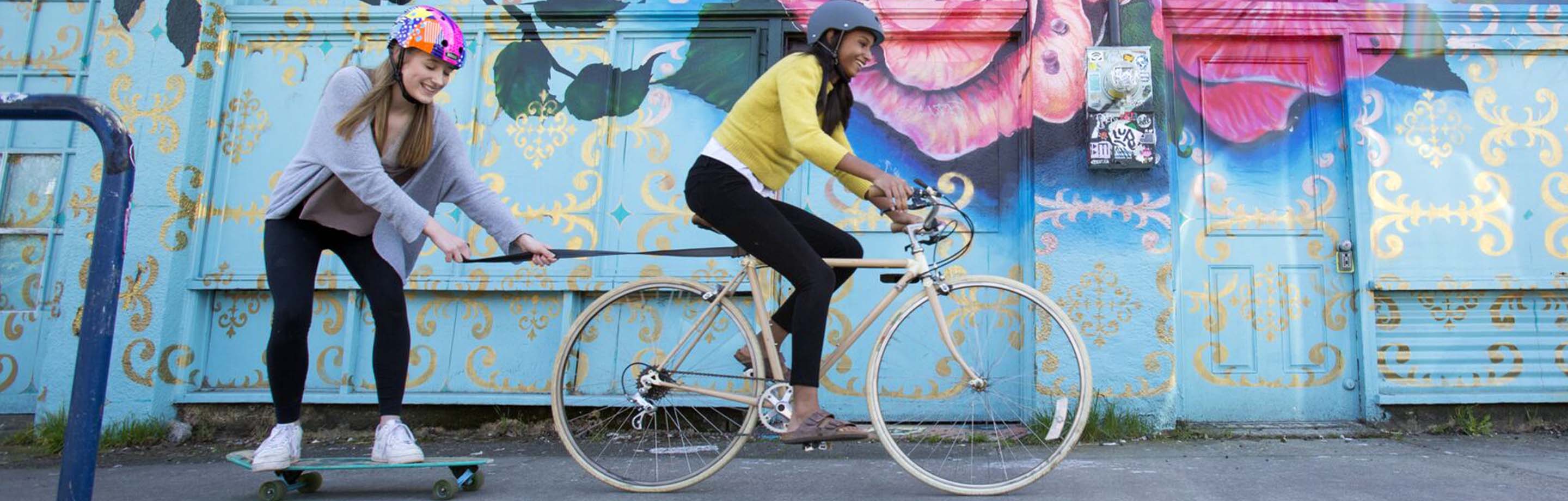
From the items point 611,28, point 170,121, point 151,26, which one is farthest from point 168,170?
point 611,28

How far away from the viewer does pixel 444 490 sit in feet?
10.1

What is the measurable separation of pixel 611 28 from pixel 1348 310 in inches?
166

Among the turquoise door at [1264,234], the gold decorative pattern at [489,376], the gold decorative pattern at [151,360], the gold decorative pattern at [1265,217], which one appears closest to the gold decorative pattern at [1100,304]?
the turquoise door at [1264,234]

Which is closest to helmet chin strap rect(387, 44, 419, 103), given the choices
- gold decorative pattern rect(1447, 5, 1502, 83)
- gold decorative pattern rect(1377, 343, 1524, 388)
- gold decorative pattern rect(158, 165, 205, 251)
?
gold decorative pattern rect(158, 165, 205, 251)

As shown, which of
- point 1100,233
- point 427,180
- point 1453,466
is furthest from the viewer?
point 1100,233

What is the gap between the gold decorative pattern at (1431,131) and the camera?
16.0ft

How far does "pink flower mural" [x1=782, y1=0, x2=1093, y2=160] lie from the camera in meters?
4.93

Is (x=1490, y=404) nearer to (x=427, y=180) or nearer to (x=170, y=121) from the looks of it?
(x=427, y=180)

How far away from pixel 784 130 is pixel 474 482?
5.44 ft

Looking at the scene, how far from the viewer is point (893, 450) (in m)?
3.00

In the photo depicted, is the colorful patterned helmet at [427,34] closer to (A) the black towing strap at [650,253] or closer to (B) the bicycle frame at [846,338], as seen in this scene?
(A) the black towing strap at [650,253]

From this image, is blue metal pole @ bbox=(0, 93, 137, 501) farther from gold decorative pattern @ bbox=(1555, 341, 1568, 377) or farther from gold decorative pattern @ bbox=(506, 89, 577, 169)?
gold decorative pattern @ bbox=(1555, 341, 1568, 377)

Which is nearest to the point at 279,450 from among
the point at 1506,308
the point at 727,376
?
the point at 727,376

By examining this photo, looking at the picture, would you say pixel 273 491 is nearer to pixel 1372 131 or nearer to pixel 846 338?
pixel 846 338
